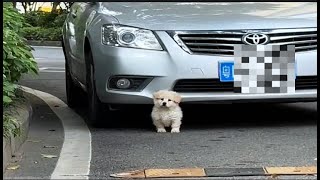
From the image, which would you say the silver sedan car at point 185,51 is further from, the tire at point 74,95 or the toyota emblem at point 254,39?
the tire at point 74,95

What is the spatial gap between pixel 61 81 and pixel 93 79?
4586 mm

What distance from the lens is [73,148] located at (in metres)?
5.14

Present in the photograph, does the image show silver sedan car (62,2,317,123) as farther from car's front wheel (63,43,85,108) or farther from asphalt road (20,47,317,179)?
car's front wheel (63,43,85,108)

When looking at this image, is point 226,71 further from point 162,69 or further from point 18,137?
point 18,137

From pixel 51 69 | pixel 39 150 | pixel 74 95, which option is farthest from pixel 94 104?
pixel 51 69

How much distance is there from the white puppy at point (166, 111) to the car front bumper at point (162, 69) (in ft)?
0.24

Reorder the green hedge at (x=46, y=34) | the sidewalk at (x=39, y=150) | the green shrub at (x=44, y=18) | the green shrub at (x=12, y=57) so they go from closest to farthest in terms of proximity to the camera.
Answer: the sidewalk at (x=39, y=150), the green shrub at (x=12, y=57), the green hedge at (x=46, y=34), the green shrub at (x=44, y=18)

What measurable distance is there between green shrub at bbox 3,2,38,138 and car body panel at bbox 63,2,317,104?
22.4 inches

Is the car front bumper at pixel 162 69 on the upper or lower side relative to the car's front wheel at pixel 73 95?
upper

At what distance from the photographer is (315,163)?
459cm

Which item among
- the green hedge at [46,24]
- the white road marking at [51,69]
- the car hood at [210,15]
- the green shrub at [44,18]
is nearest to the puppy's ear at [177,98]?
the car hood at [210,15]

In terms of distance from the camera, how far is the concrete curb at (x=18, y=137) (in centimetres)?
449

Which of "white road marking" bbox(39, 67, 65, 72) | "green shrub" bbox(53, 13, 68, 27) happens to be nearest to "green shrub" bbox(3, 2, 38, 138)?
"white road marking" bbox(39, 67, 65, 72)

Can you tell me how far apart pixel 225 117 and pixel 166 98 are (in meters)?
1.22
